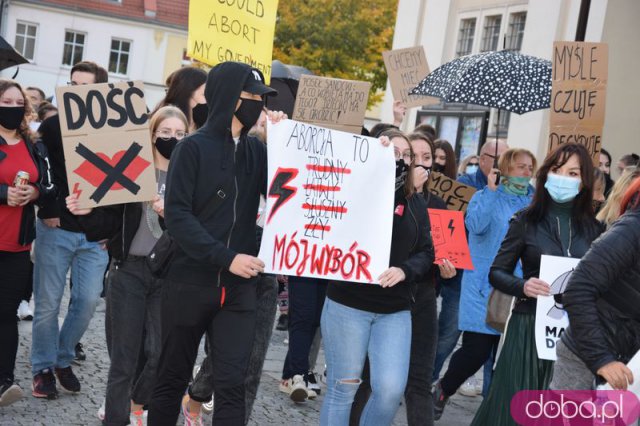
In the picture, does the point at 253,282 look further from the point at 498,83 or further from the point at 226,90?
the point at 498,83

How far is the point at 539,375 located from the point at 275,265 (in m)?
1.81

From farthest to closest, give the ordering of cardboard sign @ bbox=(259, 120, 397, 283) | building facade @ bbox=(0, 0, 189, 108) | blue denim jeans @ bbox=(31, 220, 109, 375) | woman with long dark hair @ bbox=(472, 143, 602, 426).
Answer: building facade @ bbox=(0, 0, 189, 108), blue denim jeans @ bbox=(31, 220, 109, 375), woman with long dark hair @ bbox=(472, 143, 602, 426), cardboard sign @ bbox=(259, 120, 397, 283)

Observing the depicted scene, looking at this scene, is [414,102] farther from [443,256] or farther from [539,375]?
[539,375]

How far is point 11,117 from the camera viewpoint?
670 centimetres

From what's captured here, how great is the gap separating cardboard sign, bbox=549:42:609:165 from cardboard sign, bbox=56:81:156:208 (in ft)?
11.0

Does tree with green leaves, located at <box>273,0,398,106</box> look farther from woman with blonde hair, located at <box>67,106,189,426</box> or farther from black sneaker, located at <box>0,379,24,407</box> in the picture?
woman with blonde hair, located at <box>67,106,189,426</box>

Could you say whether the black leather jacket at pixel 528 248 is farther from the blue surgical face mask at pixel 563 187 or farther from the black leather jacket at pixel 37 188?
the black leather jacket at pixel 37 188

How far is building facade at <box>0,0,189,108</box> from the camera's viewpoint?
179 feet

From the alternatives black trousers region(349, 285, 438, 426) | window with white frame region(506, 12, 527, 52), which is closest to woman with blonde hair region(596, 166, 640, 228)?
black trousers region(349, 285, 438, 426)

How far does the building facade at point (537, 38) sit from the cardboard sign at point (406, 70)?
504cm

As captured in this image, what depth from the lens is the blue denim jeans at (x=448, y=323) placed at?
824 cm

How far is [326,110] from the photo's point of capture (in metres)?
8.48

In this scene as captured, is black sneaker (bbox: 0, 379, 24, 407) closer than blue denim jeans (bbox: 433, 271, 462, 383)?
Yes

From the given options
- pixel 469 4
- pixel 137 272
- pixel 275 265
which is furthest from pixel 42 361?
pixel 469 4
